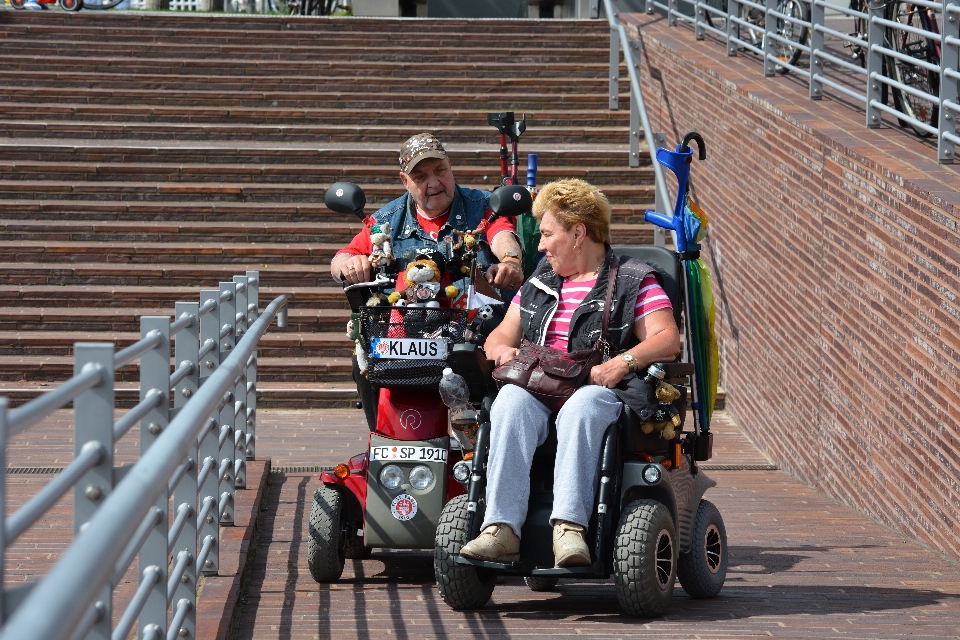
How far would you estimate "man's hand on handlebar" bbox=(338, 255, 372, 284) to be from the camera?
5.47m

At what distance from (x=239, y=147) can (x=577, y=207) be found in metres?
8.25

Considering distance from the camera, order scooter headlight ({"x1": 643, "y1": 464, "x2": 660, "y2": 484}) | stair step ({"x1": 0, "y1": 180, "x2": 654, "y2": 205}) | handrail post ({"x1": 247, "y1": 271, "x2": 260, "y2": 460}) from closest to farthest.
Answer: scooter headlight ({"x1": 643, "y1": 464, "x2": 660, "y2": 484}), handrail post ({"x1": 247, "y1": 271, "x2": 260, "y2": 460}), stair step ({"x1": 0, "y1": 180, "x2": 654, "y2": 205})

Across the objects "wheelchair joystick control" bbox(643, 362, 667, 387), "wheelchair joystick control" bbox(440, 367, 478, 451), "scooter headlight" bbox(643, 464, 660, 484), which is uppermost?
"wheelchair joystick control" bbox(643, 362, 667, 387)

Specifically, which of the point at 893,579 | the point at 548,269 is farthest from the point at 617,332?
the point at 893,579

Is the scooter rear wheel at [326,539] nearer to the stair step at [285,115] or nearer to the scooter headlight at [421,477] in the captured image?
the scooter headlight at [421,477]

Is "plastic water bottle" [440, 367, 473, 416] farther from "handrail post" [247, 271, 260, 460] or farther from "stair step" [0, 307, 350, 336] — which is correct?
"stair step" [0, 307, 350, 336]

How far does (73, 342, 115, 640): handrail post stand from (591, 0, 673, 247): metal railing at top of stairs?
25.4ft

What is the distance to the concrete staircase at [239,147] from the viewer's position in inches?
440

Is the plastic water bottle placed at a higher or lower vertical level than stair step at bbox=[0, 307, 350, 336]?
higher

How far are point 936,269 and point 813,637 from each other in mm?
2060

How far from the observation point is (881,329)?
6.77 m

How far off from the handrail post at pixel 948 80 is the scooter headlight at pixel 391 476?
9.90 ft

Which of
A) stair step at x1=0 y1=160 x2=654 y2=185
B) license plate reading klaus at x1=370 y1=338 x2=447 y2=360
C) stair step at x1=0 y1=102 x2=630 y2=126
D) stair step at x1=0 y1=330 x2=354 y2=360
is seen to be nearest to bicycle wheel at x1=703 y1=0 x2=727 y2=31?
stair step at x1=0 y1=102 x2=630 y2=126

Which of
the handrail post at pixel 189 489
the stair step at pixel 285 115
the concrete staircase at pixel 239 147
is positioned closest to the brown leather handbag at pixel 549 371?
the handrail post at pixel 189 489
